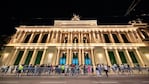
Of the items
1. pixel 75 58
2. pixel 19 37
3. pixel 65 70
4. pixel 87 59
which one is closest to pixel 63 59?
pixel 75 58

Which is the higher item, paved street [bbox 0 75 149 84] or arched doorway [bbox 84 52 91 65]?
arched doorway [bbox 84 52 91 65]

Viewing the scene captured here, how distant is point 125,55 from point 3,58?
1850 cm

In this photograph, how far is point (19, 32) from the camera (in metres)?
30.4

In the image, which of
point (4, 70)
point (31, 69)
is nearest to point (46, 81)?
point (31, 69)

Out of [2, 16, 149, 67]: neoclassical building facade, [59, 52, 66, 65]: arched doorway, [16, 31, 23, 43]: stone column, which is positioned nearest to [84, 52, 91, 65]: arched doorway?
[2, 16, 149, 67]: neoclassical building facade

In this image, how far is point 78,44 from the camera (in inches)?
1089

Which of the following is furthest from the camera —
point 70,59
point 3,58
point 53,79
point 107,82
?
point 70,59

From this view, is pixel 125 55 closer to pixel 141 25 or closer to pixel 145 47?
pixel 145 47

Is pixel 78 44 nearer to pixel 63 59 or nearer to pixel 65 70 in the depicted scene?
pixel 63 59

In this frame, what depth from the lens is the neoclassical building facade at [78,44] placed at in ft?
81.8

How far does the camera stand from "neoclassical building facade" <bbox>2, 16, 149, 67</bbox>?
24938mm

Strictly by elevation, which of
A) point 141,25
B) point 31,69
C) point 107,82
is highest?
point 141,25

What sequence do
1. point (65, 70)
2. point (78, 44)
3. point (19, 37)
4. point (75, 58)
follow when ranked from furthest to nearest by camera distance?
1. point (19, 37)
2. point (78, 44)
3. point (75, 58)
4. point (65, 70)

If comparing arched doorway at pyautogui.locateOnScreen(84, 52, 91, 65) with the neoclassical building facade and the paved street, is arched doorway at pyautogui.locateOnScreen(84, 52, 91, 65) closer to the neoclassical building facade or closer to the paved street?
the neoclassical building facade
